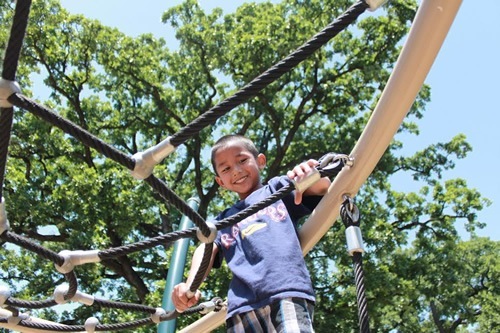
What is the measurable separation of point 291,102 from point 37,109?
9168 mm

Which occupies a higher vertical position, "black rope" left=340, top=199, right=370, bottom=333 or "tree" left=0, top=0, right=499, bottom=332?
"tree" left=0, top=0, right=499, bottom=332

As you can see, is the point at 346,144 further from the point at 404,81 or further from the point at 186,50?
the point at 404,81

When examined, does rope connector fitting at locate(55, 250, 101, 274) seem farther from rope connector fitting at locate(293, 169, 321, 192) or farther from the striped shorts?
rope connector fitting at locate(293, 169, 321, 192)

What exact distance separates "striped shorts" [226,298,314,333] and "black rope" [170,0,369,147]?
584 mm

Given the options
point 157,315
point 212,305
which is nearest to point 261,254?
point 212,305

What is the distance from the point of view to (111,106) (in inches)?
404

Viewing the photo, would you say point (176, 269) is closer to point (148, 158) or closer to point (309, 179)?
point (309, 179)

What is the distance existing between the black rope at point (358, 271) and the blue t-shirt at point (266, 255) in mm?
238

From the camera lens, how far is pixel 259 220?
1866 millimetres

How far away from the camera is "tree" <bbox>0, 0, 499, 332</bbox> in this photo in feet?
27.3

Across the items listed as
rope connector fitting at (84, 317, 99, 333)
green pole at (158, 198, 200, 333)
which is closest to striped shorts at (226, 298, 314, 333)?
rope connector fitting at (84, 317, 99, 333)

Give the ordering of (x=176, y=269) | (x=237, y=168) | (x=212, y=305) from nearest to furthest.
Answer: (x=237, y=168) < (x=212, y=305) < (x=176, y=269)

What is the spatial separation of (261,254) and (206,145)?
29.7ft

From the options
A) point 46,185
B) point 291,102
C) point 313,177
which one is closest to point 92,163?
point 46,185
